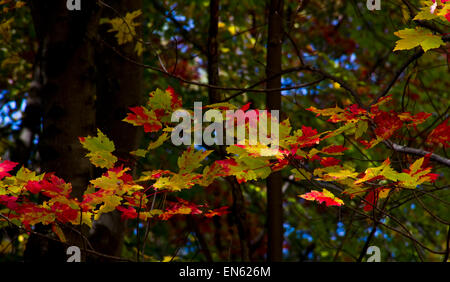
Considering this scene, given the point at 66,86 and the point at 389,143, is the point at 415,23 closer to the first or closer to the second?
the point at 389,143

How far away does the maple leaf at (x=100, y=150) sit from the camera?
1.98 meters

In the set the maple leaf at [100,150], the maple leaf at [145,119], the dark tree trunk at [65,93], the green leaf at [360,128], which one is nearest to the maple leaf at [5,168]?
the maple leaf at [100,150]

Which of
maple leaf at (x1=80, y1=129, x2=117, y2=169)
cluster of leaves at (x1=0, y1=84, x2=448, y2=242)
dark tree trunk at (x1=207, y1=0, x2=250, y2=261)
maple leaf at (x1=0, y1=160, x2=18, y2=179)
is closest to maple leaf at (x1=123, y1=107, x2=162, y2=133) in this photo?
cluster of leaves at (x1=0, y1=84, x2=448, y2=242)

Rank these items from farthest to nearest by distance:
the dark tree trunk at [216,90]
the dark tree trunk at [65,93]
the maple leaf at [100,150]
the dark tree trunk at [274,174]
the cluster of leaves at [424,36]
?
the dark tree trunk at [216,90] < the dark tree trunk at [274,174] < the dark tree trunk at [65,93] < the maple leaf at [100,150] < the cluster of leaves at [424,36]

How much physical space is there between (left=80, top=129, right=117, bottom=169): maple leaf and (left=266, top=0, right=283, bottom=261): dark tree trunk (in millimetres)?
1340

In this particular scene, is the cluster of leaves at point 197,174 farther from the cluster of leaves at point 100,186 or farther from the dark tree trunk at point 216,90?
the dark tree trunk at point 216,90

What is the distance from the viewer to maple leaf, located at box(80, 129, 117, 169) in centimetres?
198

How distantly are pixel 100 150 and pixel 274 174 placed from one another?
145cm

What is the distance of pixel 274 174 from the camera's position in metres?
3.16

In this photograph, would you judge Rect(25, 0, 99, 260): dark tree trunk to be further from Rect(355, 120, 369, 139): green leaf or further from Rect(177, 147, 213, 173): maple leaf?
Rect(355, 120, 369, 139): green leaf

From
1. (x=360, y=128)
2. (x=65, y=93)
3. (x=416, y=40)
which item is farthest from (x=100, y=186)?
(x=416, y=40)

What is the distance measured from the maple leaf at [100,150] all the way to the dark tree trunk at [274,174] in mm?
1340

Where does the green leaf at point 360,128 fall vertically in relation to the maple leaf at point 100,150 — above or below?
above
